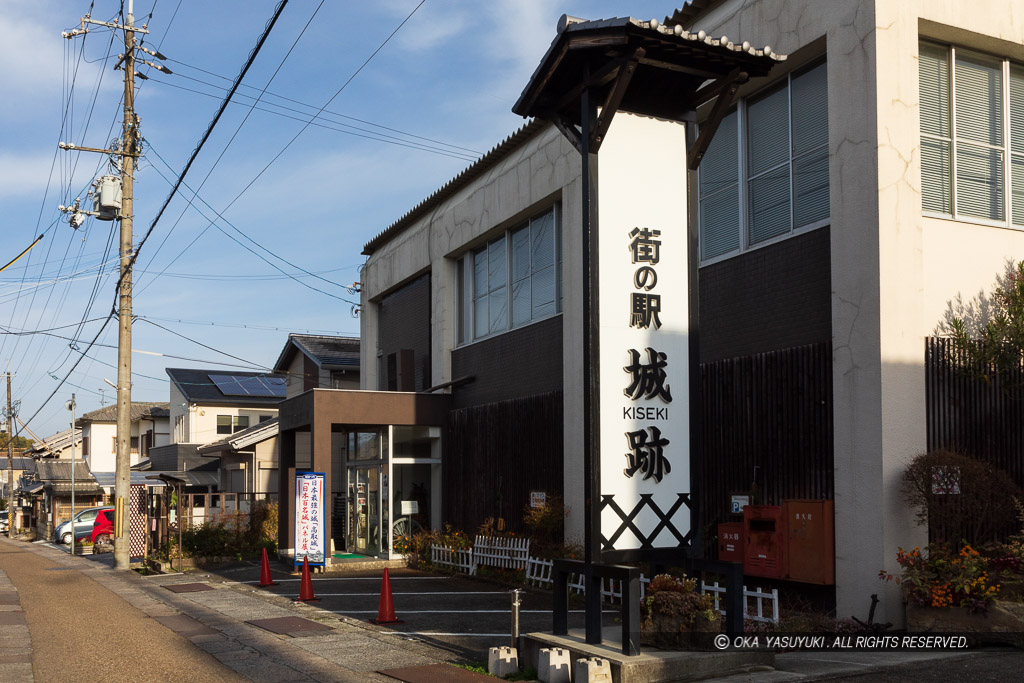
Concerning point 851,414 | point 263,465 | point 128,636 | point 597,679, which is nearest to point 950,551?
point 851,414

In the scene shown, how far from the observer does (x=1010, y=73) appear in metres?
14.0

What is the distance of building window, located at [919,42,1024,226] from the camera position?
1327 cm

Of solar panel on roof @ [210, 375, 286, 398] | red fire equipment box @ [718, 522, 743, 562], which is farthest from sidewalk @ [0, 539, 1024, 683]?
solar panel on roof @ [210, 375, 286, 398]

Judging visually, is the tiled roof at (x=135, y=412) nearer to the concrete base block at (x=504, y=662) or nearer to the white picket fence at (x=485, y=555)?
the white picket fence at (x=485, y=555)

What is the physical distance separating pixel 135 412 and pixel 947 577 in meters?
63.1

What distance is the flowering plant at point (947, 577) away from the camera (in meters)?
10.6

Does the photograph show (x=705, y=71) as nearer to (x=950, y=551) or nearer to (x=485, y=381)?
(x=950, y=551)

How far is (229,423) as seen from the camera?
1987 inches

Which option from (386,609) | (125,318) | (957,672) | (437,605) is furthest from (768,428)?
(125,318)

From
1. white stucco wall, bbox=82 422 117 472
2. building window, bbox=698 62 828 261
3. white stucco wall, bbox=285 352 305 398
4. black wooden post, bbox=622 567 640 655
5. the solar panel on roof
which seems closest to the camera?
black wooden post, bbox=622 567 640 655

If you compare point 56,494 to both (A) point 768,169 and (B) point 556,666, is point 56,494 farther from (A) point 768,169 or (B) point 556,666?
(B) point 556,666

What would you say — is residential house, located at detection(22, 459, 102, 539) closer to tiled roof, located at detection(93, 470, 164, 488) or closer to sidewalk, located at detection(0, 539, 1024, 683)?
tiled roof, located at detection(93, 470, 164, 488)

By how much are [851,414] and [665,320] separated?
3466 millimetres

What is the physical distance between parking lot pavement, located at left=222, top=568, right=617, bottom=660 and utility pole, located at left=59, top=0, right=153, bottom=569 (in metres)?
5.38
